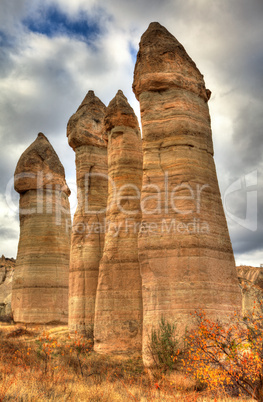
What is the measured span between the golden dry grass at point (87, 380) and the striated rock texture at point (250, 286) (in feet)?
32.4

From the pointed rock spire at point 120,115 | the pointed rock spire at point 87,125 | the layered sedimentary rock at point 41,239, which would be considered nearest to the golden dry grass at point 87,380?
the layered sedimentary rock at point 41,239

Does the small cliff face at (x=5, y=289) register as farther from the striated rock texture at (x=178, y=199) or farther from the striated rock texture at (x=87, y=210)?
the striated rock texture at (x=178, y=199)

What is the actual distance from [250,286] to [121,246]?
1971cm

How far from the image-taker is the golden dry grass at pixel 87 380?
8.25m

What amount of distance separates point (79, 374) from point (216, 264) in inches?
198

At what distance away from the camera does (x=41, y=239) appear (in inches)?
907

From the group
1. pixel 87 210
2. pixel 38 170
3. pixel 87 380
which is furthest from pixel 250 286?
pixel 87 380

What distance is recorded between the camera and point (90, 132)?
66.6 feet

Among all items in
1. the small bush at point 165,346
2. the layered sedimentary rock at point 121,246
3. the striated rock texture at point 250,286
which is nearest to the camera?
the small bush at point 165,346

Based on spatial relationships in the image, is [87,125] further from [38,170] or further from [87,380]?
[87,380]

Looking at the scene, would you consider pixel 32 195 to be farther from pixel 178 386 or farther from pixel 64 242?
pixel 178 386

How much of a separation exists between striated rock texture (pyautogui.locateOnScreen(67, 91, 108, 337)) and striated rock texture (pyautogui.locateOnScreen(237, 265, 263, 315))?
8.27m

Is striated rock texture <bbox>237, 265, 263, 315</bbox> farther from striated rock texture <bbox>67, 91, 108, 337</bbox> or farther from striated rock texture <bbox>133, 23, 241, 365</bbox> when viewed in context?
striated rock texture <bbox>133, 23, 241, 365</bbox>

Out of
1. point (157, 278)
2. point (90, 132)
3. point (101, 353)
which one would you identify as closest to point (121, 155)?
point (90, 132)
